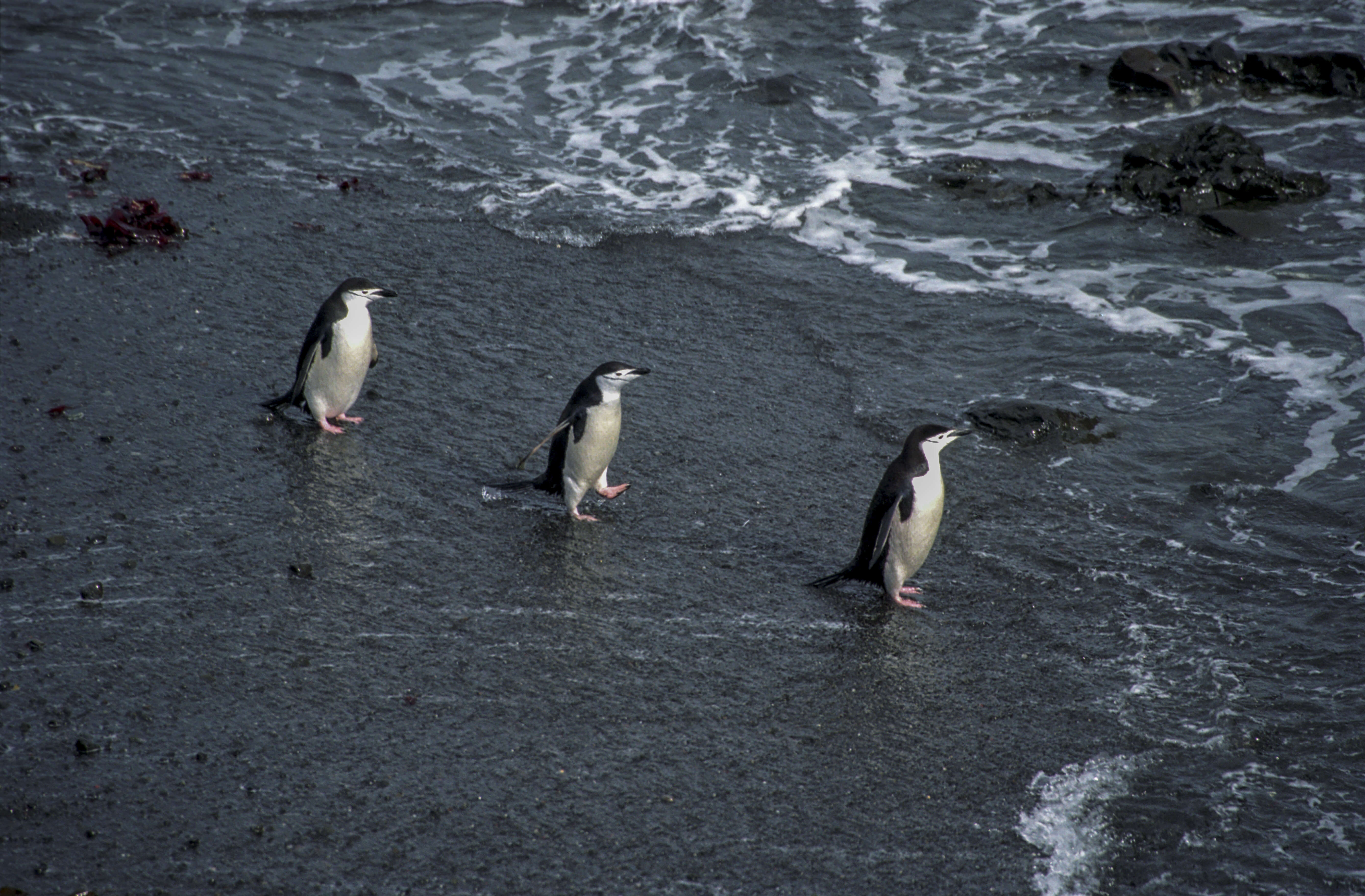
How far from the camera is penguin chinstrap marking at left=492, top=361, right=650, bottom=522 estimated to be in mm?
5277

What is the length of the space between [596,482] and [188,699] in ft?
7.01

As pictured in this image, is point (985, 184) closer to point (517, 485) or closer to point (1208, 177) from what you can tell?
point (1208, 177)

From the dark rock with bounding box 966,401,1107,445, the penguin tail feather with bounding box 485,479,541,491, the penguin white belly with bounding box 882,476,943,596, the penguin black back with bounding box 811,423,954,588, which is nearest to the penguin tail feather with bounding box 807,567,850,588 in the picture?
the penguin black back with bounding box 811,423,954,588

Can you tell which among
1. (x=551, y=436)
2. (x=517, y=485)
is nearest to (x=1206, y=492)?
(x=551, y=436)

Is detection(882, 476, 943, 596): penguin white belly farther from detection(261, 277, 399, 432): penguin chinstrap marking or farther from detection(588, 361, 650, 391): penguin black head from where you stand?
detection(261, 277, 399, 432): penguin chinstrap marking

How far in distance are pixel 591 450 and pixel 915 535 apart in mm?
1538

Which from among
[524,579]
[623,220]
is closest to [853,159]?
[623,220]

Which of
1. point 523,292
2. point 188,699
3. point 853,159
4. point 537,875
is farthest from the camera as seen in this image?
point 853,159

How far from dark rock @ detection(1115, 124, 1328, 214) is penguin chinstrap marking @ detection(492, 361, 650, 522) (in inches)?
251

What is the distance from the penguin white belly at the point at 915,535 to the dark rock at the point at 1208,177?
20.0 feet

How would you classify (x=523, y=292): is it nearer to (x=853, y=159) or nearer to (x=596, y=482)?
(x=596, y=482)

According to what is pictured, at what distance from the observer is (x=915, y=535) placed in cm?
481

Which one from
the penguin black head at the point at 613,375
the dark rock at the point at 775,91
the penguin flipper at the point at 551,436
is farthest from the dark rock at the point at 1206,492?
the dark rock at the point at 775,91

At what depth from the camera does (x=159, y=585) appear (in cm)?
457
